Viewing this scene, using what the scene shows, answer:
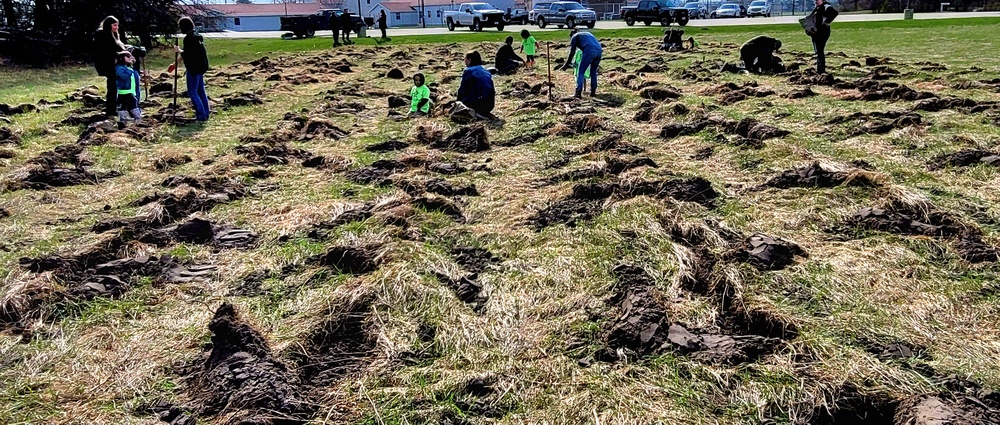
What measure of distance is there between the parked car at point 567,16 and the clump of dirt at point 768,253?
41.2 meters

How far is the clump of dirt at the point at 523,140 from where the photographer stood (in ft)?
31.8

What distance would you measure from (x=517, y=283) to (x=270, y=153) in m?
5.44

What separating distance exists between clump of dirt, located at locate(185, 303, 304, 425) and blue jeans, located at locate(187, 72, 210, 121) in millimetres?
8946

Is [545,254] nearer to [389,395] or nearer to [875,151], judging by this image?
[389,395]

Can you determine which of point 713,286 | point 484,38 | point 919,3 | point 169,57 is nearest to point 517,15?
point 484,38

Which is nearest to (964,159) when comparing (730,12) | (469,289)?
(469,289)

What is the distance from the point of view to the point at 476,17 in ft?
157

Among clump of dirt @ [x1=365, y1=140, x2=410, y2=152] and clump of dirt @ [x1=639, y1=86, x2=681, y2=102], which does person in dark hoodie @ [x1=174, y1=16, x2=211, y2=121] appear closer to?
clump of dirt @ [x1=365, y1=140, x2=410, y2=152]

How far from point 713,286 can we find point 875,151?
4676 millimetres

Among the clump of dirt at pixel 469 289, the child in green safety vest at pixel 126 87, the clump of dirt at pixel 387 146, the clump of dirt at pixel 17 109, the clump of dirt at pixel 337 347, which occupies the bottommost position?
the clump of dirt at pixel 337 347

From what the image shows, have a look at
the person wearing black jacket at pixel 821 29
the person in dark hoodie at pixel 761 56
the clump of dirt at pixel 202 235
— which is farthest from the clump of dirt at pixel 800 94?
the clump of dirt at pixel 202 235

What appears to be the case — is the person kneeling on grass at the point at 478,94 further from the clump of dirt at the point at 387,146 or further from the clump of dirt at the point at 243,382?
the clump of dirt at the point at 243,382

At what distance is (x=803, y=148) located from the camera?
27.1ft

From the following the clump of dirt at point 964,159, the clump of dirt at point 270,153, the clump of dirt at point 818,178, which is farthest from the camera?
the clump of dirt at point 270,153
